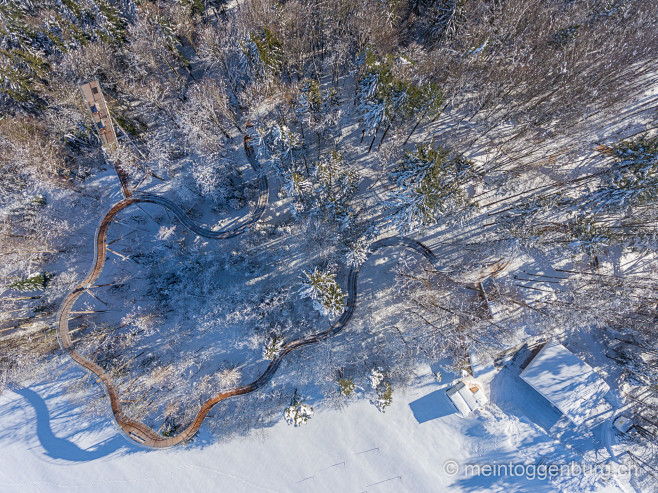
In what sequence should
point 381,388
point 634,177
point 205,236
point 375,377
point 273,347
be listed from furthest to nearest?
point 205,236
point 273,347
point 381,388
point 375,377
point 634,177

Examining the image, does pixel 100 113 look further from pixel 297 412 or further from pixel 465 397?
pixel 465 397

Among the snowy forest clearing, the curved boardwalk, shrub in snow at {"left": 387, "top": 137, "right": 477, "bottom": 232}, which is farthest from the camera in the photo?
the snowy forest clearing

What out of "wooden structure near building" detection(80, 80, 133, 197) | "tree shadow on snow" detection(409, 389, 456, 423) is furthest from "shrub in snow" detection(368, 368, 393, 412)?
"wooden structure near building" detection(80, 80, 133, 197)

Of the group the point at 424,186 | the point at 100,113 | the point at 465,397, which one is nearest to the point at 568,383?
the point at 465,397

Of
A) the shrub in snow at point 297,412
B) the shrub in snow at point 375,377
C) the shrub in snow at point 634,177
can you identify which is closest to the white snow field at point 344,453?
the shrub in snow at point 297,412

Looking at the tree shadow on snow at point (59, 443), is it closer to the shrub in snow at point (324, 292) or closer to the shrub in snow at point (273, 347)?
the shrub in snow at point (273, 347)

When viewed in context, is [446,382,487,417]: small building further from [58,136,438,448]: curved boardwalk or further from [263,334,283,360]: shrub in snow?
[263,334,283,360]: shrub in snow

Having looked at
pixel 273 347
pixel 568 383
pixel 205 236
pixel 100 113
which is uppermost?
pixel 100 113
